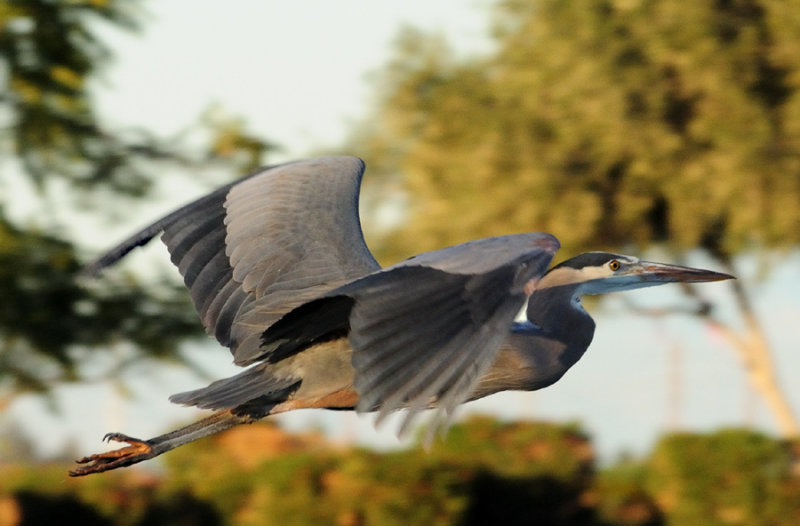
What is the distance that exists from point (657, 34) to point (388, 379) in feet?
35.4

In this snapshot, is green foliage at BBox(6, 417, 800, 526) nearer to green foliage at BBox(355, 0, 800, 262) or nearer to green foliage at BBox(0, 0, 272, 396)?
green foliage at BBox(0, 0, 272, 396)

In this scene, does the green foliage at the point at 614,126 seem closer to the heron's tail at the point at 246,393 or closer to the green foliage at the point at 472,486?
the green foliage at the point at 472,486

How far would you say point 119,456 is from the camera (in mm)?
4855

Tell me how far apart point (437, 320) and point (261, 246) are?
5.23ft

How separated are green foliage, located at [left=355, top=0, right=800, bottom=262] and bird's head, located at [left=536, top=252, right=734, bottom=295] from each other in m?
8.65

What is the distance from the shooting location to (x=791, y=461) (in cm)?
981

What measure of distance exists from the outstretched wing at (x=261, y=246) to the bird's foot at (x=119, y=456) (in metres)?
0.50

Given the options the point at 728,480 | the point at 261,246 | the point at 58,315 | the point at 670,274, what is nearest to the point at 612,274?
the point at 670,274

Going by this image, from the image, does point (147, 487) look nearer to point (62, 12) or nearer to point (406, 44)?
point (62, 12)

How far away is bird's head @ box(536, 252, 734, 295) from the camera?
5023 millimetres

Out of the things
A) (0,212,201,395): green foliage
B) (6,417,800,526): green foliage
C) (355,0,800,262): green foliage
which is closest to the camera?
(6,417,800,526): green foliage

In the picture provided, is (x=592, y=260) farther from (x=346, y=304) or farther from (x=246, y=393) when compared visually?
(x=246, y=393)

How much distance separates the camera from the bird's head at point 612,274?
5.02m

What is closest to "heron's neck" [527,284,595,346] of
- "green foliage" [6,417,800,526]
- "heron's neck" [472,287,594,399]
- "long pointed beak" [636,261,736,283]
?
"heron's neck" [472,287,594,399]
